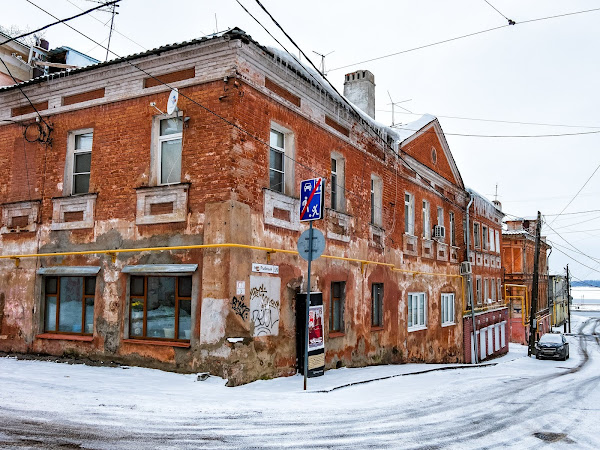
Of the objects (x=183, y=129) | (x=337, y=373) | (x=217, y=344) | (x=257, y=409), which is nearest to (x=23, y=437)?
(x=257, y=409)

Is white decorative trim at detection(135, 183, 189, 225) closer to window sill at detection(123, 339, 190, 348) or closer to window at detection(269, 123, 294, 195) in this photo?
window at detection(269, 123, 294, 195)

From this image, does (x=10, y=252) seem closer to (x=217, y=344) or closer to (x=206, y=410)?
(x=217, y=344)

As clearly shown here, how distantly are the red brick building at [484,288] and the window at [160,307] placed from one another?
17952 millimetres

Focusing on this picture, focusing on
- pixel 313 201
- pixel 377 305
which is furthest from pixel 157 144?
pixel 377 305

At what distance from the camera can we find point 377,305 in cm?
1600

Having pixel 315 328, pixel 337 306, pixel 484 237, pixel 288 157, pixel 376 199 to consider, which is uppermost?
pixel 288 157

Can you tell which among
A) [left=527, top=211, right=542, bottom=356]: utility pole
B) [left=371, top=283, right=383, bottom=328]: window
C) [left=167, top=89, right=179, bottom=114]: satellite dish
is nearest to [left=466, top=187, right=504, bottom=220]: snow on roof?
[left=527, top=211, right=542, bottom=356]: utility pole

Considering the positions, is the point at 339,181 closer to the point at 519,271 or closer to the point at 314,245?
the point at 314,245

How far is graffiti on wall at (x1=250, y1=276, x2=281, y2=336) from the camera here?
10.0 m

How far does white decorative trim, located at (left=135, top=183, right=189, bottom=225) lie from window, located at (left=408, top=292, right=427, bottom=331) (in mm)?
10839

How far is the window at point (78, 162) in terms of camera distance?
1206 centimetres

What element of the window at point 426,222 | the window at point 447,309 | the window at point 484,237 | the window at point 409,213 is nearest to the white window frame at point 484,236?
the window at point 484,237

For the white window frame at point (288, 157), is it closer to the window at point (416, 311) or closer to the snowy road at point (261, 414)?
the snowy road at point (261, 414)

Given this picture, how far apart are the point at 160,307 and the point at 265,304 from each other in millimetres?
2214
